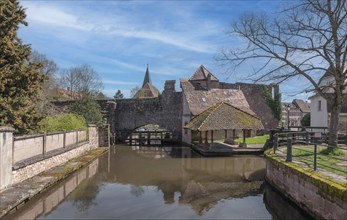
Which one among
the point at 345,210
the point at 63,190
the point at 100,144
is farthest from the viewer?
the point at 100,144

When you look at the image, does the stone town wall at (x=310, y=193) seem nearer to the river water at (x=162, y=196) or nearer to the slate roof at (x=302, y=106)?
the river water at (x=162, y=196)

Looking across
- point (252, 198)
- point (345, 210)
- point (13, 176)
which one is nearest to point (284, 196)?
point (252, 198)

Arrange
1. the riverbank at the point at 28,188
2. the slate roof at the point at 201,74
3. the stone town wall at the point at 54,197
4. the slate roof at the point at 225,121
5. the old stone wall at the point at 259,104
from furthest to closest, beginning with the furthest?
the old stone wall at the point at 259,104 < the slate roof at the point at 201,74 < the slate roof at the point at 225,121 < the stone town wall at the point at 54,197 < the riverbank at the point at 28,188

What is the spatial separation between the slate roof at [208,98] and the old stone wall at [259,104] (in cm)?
335

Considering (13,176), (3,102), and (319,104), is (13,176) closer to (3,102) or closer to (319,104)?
(3,102)

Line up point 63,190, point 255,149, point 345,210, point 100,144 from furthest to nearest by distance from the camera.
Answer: point 100,144 < point 255,149 < point 63,190 < point 345,210

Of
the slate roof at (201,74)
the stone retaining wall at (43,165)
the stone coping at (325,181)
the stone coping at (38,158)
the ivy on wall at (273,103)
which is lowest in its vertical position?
the stone retaining wall at (43,165)

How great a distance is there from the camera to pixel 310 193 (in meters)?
8.67

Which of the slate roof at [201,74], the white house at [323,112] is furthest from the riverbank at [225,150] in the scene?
the slate roof at [201,74]

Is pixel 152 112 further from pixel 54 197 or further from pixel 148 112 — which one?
pixel 54 197

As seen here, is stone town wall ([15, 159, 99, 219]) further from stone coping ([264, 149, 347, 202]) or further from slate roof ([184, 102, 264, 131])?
slate roof ([184, 102, 264, 131])

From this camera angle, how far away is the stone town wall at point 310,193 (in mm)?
7262

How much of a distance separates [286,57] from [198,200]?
7.45 metres

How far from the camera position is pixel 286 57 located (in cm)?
1411
